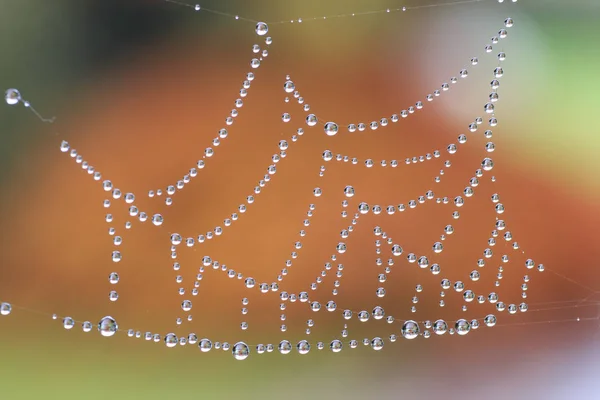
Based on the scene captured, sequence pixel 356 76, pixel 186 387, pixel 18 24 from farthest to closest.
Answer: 1. pixel 356 76
2. pixel 18 24
3. pixel 186 387

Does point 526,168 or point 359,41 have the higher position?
point 359,41

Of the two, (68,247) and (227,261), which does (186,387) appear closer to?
(227,261)

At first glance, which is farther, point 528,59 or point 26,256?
point 528,59

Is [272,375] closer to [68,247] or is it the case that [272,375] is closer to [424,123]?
[68,247]

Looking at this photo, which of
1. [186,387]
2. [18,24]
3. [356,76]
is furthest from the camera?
[356,76]

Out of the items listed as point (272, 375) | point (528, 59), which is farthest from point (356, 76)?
point (272, 375)

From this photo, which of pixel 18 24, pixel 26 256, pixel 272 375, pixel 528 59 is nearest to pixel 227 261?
pixel 272 375

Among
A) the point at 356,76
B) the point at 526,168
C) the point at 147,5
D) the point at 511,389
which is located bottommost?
the point at 511,389
